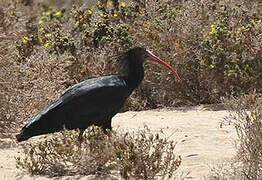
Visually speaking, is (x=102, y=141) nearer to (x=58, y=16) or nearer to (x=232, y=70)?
(x=232, y=70)

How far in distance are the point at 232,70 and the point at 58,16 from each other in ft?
18.4

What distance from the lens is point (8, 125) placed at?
323 inches

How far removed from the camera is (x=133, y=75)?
7148 mm

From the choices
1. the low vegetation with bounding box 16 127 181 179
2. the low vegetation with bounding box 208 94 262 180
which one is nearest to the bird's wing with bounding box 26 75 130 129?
the low vegetation with bounding box 16 127 181 179

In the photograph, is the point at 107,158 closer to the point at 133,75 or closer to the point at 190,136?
the point at 133,75

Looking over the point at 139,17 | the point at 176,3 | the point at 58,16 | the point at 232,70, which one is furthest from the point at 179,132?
Answer: the point at 58,16

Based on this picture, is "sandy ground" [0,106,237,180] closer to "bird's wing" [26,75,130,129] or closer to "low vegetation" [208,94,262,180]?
"low vegetation" [208,94,262,180]

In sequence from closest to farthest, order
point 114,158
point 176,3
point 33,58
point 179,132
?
point 114,158, point 179,132, point 33,58, point 176,3

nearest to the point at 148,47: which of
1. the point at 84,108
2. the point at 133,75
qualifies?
the point at 133,75

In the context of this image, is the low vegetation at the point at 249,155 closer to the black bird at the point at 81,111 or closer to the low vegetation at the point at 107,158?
the low vegetation at the point at 107,158

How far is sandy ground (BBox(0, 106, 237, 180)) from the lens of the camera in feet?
21.5

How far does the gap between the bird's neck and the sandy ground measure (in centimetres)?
93

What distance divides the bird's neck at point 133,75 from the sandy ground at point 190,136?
3.06 feet

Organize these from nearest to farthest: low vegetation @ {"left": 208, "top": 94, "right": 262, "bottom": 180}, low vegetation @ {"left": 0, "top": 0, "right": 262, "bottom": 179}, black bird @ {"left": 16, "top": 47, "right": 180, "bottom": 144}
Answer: low vegetation @ {"left": 208, "top": 94, "right": 262, "bottom": 180}, black bird @ {"left": 16, "top": 47, "right": 180, "bottom": 144}, low vegetation @ {"left": 0, "top": 0, "right": 262, "bottom": 179}
